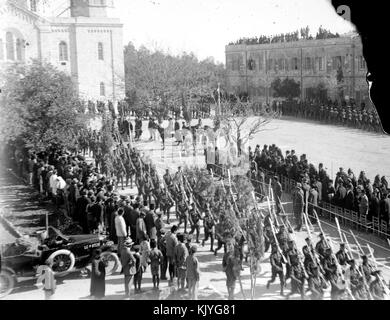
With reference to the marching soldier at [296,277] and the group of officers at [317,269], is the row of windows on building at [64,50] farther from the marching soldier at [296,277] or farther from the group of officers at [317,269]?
the marching soldier at [296,277]

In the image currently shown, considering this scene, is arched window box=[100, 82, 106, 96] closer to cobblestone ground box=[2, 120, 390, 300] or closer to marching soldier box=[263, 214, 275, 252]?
cobblestone ground box=[2, 120, 390, 300]

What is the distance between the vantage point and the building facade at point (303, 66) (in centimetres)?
3167

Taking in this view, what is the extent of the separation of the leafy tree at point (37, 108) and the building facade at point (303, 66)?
57.9 feet

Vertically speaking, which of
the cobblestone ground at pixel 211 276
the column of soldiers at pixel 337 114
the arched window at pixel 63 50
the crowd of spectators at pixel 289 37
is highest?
the crowd of spectators at pixel 289 37

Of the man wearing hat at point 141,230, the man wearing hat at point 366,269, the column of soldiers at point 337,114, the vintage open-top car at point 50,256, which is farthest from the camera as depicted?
the column of soldiers at point 337,114

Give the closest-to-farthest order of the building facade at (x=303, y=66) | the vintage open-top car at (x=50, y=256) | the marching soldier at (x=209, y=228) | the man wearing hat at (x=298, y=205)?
the vintage open-top car at (x=50, y=256) → the marching soldier at (x=209, y=228) → the man wearing hat at (x=298, y=205) → the building facade at (x=303, y=66)

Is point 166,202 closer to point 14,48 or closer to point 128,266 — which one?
point 128,266

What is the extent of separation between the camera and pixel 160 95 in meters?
30.5

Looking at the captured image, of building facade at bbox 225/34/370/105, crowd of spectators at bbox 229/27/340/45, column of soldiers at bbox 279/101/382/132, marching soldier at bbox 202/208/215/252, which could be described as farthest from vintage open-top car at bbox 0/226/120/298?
crowd of spectators at bbox 229/27/340/45

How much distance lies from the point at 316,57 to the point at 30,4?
1906cm

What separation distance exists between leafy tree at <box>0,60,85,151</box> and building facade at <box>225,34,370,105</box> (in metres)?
17.7

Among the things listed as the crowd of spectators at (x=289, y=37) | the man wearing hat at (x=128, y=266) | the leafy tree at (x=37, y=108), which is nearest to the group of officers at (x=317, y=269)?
the man wearing hat at (x=128, y=266)

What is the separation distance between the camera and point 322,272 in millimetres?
9445

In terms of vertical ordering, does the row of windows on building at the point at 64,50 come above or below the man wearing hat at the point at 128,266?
above
